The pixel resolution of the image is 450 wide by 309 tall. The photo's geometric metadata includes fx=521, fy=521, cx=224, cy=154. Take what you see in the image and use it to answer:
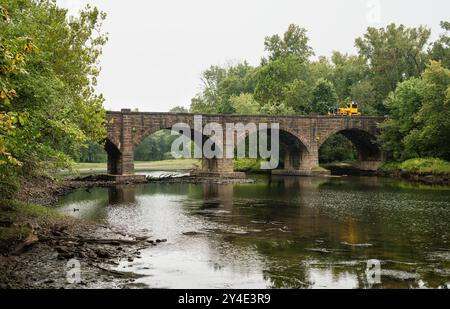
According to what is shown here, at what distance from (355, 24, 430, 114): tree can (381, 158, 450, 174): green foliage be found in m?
16.5

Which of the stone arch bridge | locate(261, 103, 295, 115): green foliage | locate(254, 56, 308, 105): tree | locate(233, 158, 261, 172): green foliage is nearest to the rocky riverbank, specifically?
the stone arch bridge

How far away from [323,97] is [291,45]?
59.5ft

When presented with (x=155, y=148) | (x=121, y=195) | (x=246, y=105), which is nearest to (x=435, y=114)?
(x=246, y=105)

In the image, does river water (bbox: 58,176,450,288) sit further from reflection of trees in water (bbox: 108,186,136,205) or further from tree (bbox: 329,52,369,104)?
tree (bbox: 329,52,369,104)

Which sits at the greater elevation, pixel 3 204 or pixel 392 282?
pixel 3 204

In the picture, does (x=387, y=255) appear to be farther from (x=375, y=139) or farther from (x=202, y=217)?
(x=375, y=139)

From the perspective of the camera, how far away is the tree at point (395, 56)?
80.2 m

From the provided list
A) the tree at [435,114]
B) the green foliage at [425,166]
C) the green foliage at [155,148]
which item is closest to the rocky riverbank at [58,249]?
the green foliage at [425,166]

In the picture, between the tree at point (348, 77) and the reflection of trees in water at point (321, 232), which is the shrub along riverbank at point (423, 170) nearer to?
the reflection of trees in water at point (321, 232)

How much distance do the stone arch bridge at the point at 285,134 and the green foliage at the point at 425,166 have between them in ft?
28.6

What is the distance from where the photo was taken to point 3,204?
23.7 meters

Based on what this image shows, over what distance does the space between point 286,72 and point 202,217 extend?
65666 millimetres

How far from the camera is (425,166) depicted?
60.1 meters

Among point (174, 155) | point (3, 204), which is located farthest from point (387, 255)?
A: point (174, 155)
